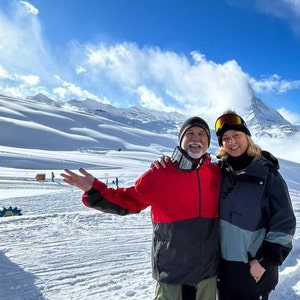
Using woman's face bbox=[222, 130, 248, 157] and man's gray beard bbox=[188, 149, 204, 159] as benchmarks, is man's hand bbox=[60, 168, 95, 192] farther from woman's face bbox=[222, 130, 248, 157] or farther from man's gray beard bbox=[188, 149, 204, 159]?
woman's face bbox=[222, 130, 248, 157]

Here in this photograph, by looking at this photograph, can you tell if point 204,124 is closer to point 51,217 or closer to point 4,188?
point 51,217

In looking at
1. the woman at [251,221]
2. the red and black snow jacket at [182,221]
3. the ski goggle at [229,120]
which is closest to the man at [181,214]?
the red and black snow jacket at [182,221]

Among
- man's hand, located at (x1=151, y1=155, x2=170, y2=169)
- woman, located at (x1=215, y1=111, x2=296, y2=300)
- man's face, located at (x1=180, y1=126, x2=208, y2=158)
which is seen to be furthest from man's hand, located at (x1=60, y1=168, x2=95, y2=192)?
woman, located at (x1=215, y1=111, x2=296, y2=300)

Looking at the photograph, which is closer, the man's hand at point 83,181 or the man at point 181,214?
the man at point 181,214

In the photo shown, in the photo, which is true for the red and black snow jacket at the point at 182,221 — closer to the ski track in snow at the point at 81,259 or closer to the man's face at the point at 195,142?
the man's face at the point at 195,142

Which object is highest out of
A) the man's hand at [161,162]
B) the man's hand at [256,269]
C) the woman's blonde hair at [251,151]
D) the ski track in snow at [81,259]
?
the woman's blonde hair at [251,151]

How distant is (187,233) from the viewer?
2.39m

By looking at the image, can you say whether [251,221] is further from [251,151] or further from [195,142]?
[195,142]

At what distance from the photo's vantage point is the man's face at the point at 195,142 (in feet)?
8.19

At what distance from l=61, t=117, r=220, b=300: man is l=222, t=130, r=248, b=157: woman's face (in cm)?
20

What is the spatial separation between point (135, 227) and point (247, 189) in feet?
16.2

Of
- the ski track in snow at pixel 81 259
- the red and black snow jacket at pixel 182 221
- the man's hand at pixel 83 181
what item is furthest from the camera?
the ski track in snow at pixel 81 259

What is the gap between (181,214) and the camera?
7.90 ft

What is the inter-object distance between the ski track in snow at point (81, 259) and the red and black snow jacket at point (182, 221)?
5.48ft
